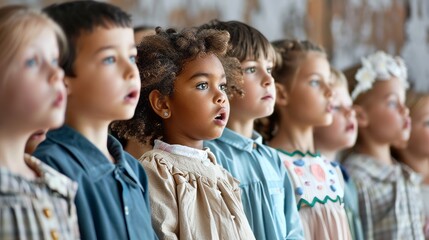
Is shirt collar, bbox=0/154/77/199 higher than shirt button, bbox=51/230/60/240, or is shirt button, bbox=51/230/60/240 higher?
shirt collar, bbox=0/154/77/199

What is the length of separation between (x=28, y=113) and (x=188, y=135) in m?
0.76

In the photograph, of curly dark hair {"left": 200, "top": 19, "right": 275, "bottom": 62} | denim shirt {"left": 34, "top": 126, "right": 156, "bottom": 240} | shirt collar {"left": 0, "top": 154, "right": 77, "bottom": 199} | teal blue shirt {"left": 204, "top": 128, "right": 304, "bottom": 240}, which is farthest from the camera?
curly dark hair {"left": 200, "top": 19, "right": 275, "bottom": 62}

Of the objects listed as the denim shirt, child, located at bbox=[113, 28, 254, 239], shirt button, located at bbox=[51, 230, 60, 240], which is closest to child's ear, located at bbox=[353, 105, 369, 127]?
child, located at bbox=[113, 28, 254, 239]

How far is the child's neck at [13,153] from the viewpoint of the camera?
1659mm

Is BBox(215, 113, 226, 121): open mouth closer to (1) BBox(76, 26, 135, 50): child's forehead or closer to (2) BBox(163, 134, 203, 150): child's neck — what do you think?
(2) BBox(163, 134, 203, 150): child's neck

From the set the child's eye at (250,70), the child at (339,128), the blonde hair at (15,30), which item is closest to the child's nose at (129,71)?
the blonde hair at (15,30)

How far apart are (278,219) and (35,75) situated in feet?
3.78

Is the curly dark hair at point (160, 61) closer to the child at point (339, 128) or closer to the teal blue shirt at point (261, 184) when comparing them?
the teal blue shirt at point (261, 184)

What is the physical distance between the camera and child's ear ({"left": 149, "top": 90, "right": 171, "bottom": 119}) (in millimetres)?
2324

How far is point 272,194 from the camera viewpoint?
8.46 ft

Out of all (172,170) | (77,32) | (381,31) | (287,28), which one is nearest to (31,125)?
(77,32)

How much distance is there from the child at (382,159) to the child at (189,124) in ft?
4.37

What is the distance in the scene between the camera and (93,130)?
74.1 inches

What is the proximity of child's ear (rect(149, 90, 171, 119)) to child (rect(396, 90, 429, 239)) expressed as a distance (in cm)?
190
